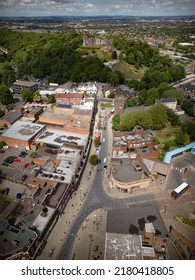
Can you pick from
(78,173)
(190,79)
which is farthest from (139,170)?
(190,79)

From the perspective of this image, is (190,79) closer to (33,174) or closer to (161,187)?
(161,187)

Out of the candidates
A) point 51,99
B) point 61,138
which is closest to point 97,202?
point 61,138

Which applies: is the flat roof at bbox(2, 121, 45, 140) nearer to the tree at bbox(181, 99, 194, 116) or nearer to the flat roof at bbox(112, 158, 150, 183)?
the flat roof at bbox(112, 158, 150, 183)

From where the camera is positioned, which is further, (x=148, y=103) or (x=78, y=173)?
(x=148, y=103)

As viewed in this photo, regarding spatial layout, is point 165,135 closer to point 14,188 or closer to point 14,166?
point 14,166

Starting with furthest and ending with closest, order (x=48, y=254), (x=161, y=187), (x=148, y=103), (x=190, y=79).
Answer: (x=190, y=79), (x=148, y=103), (x=161, y=187), (x=48, y=254)

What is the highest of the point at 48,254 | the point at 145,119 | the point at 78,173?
the point at 145,119

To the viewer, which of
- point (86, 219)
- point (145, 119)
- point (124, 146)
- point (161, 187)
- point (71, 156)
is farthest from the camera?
point (145, 119)
